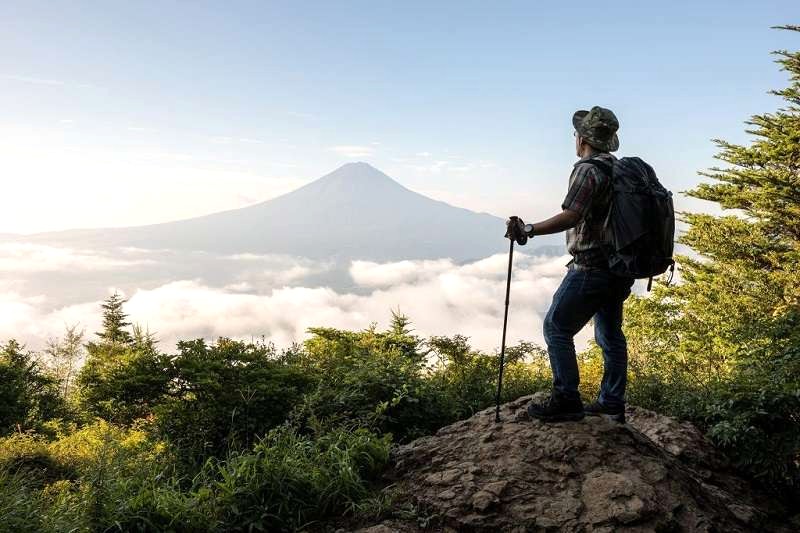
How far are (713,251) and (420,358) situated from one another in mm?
17291

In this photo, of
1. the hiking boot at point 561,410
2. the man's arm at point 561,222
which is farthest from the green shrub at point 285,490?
the man's arm at point 561,222

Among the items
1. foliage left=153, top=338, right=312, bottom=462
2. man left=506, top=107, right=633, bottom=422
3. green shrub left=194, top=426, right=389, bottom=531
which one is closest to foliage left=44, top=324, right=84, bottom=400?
foliage left=153, top=338, right=312, bottom=462

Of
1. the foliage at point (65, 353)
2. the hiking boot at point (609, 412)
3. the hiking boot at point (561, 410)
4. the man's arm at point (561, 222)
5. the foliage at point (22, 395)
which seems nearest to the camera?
the man's arm at point (561, 222)

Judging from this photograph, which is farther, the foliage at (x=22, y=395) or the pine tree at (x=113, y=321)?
the pine tree at (x=113, y=321)

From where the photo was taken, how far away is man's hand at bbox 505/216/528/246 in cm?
375

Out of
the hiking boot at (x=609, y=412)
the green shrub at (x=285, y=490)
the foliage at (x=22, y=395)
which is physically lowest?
the foliage at (x=22, y=395)

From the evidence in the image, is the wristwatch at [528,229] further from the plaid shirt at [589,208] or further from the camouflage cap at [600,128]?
the camouflage cap at [600,128]

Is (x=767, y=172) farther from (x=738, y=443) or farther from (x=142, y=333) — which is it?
(x=142, y=333)

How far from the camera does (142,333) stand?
811cm

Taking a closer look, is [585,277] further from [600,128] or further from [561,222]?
[600,128]

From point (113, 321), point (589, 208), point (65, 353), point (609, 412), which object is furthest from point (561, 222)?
point (65, 353)

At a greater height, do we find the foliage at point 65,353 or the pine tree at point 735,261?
the pine tree at point 735,261

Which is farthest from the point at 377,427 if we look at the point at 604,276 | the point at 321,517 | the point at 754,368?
the point at 754,368

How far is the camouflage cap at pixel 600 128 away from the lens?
3.79 m
